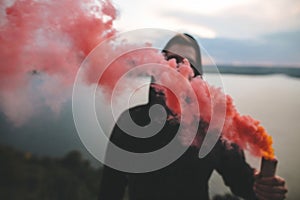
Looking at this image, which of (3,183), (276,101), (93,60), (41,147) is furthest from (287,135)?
(3,183)

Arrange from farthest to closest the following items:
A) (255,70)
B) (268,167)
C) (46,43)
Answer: (255,70)
(46,43)
(268,167)

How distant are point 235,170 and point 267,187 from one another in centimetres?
19

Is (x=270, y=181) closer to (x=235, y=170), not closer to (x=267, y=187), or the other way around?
(x=267, y=187)

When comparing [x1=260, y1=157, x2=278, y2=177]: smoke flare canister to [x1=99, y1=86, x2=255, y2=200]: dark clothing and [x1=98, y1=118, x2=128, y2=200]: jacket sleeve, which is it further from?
[x1=98, y1=118, x2=128, y2=200]: jacket sleeve

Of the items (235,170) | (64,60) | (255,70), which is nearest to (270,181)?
(235,170)

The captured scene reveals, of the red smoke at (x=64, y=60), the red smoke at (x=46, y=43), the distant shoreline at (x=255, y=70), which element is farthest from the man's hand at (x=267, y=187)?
the red smoke at (x=46, y=43)

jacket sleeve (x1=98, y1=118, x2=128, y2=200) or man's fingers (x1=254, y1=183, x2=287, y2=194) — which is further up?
man's fingers (x1=254, y1=183, x2=287, y2=194)

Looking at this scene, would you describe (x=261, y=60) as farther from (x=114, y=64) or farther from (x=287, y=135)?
(x=114, y=64)

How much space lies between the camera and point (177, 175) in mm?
1642

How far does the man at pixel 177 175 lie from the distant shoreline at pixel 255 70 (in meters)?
0.46

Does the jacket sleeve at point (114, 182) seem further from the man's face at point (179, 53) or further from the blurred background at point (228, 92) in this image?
the man's face at point (179, 53)

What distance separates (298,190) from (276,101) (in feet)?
2.03

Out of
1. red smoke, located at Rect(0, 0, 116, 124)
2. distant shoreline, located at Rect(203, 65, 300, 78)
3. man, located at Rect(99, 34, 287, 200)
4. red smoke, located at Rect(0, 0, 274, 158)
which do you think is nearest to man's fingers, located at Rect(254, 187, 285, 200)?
man, located at Rect(99, 34, 287, 200)

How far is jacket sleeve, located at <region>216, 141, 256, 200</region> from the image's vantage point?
165cm
